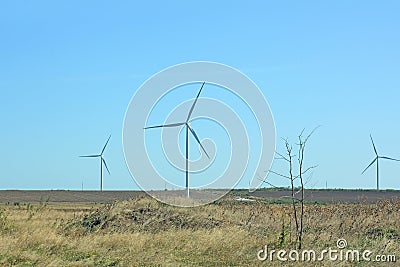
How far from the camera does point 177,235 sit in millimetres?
19906

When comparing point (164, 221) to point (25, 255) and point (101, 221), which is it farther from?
point (25, 255)

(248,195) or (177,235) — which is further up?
(248,195)

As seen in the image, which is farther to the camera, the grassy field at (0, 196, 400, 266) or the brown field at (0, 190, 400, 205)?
the brown field at (0, 190, 400, 205)

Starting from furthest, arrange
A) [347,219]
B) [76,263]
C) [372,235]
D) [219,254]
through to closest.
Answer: [347,219]
[372,235]
[219,254]
[76,263]

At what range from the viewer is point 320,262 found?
14984mm

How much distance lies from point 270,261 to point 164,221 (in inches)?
372

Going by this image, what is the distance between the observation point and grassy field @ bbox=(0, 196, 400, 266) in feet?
51.2

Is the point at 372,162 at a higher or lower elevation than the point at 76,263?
higher

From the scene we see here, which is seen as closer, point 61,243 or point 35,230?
point 61,243

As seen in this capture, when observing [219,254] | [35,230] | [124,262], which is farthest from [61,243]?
[219,254]

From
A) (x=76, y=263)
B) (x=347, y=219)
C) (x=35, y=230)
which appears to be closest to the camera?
(x=76, y=263)

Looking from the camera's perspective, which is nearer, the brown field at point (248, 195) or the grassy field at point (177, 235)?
the grassy field at point (177, 235)

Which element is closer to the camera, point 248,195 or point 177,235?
point 177,235

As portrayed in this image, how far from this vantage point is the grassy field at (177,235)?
51.2 feet
